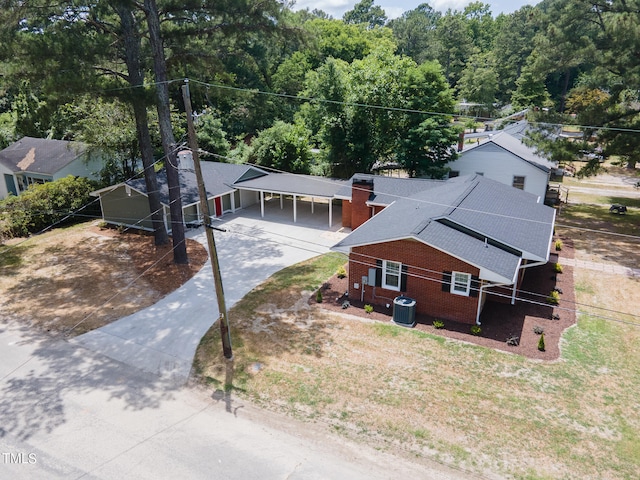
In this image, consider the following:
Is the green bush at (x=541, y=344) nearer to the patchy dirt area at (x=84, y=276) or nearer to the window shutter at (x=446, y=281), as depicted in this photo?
the window shutter at (x=446, y=281)

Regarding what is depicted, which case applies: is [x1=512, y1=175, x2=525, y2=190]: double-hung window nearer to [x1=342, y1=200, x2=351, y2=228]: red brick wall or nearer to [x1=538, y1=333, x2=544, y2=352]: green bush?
[x1=342, y1=200, x2=351, y2=228]: red brick wall

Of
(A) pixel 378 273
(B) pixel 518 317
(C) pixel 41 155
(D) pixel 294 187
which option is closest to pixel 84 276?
(D) pixel 294 187

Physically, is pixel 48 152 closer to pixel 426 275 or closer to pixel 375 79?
pixel 375 79

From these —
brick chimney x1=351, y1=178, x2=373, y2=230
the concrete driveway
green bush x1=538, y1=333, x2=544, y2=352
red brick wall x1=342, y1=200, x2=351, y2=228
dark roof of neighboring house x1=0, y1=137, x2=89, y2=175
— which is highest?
dark roof of neighboring house x1=0, y1=137, x2=89, y2=175

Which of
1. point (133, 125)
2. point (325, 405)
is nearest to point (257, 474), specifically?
point (325, 405)

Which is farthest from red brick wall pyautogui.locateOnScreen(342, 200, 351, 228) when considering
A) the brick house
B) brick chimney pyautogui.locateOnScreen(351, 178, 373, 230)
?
the brick house
